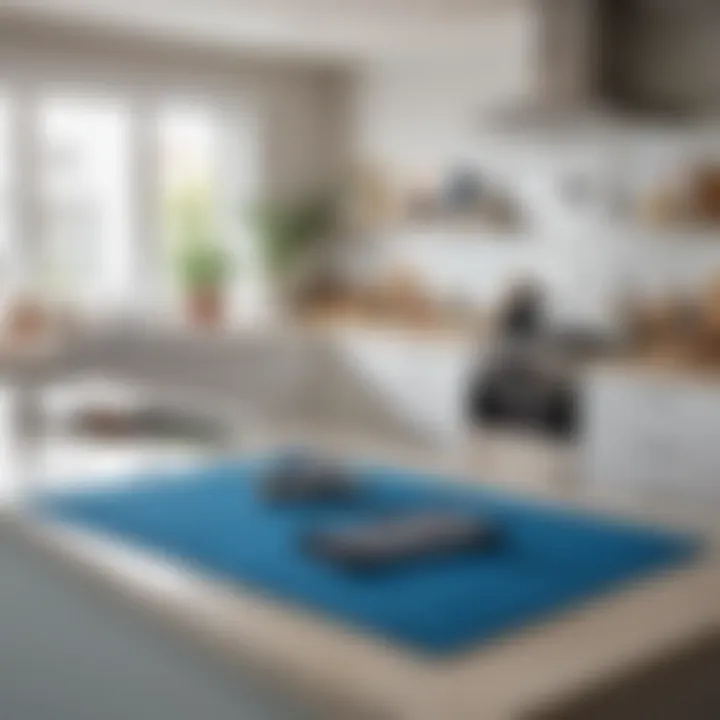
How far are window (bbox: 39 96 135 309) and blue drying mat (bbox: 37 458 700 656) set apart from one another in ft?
12.2

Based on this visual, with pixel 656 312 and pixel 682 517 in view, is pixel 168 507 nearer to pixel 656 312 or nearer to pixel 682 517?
pixel 682 517

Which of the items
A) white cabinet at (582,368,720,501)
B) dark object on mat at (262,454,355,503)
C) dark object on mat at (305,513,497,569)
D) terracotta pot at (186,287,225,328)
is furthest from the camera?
terracotta pot at (186,287,225,328)

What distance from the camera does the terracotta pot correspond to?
5879 millimetres

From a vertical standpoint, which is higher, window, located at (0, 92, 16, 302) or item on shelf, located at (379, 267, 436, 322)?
window, located at (0, 92, 16, 302)

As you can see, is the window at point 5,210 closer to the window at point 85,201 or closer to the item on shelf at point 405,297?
the window at point 85,201

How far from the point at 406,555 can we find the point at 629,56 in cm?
400

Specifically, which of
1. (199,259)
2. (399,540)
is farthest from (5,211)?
(399,540)

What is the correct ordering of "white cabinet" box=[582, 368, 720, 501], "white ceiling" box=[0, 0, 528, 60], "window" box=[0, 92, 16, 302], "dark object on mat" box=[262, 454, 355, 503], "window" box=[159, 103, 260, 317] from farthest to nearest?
1. "window" box=[159, 103, 260, 317]
2. "window" box=[0, 92, 16, 302]
3. "white ceiling" box=[0, 0, 528, 60]
4. "white cabinet" box=[582, 368, 720, 501]
5. "dark object on mat" box=[262, 454, 355, 503]

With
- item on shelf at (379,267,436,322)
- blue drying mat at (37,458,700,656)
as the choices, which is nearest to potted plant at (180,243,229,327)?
item on shelf at (379,267,436,322)

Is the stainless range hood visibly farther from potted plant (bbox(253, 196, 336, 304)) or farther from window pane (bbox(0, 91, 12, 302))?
window pane (bbox(0, 91, 12, 302))

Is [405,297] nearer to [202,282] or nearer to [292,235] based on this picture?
[292,235]

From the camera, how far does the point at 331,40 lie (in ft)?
18.4

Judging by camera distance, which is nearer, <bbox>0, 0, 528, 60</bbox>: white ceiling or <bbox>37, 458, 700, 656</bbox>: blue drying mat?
<bbox>37, 458, 700, 656</bbox>: blue drying mat

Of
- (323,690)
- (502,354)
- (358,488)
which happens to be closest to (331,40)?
(502,354)
